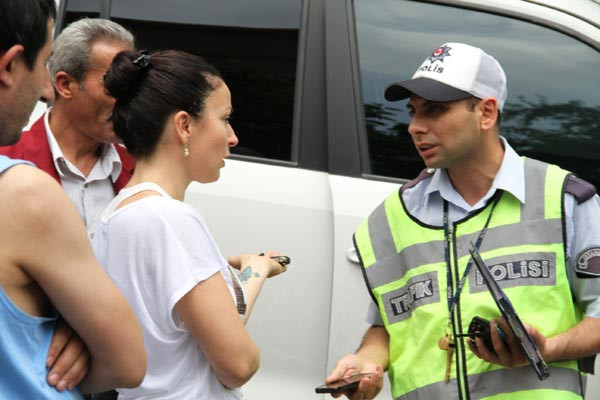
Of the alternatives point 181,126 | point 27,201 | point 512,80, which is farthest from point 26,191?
point 512,80

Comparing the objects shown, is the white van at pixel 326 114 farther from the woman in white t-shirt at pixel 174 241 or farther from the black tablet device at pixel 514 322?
the black tablet device at pixel 514 322

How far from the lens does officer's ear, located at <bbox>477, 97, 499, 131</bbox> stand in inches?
106

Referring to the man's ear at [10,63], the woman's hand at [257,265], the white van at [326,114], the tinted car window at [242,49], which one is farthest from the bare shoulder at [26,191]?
the tinted car window at [242,49]

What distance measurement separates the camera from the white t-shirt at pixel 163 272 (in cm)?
230

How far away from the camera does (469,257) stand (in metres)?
2.54

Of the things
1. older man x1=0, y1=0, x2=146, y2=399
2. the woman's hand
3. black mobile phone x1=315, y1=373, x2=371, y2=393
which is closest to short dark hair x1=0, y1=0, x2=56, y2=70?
older man x1=0, y1=0, x2=146, y2=399

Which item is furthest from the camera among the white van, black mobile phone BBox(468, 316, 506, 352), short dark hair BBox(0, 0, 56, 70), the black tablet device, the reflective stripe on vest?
the white van

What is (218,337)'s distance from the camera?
7.43 feet

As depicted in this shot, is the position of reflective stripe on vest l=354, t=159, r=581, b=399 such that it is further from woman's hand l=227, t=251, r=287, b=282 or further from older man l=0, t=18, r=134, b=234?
older man l=0, t=18, r=134, b=234

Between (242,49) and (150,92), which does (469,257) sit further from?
(242,49)

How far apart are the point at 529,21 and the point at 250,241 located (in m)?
1.25

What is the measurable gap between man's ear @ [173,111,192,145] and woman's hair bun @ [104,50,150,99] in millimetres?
137

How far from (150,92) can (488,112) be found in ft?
2.91

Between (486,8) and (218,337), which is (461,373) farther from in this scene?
(486,8)
